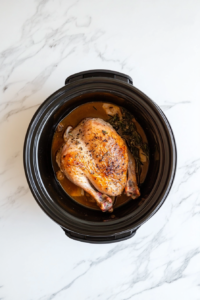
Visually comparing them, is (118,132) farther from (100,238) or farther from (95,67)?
(100,238)

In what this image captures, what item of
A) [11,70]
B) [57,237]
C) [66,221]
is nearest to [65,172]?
[66,221]

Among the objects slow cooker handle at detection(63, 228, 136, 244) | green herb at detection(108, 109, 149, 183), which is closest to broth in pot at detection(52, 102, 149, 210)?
green herb at detection(108, 109, 149, 183)

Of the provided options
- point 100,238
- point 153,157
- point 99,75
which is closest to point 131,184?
point 153,157

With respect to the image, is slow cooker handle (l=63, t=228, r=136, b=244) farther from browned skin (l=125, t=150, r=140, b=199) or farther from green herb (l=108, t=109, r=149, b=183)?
green herb (l=108, t=109, r=149, b=183)

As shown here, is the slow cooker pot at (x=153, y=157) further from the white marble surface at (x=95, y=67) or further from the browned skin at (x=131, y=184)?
the white marble surface at (x=95, y=67)

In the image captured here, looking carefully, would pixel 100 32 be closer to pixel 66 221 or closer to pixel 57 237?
pixel 66 221

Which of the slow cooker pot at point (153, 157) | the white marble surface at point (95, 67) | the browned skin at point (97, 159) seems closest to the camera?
the slow cooker pot at point (153, 157)

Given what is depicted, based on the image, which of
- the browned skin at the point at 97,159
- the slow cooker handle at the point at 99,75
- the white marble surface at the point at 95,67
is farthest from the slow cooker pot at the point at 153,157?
the white marble surface at the point at 95,67

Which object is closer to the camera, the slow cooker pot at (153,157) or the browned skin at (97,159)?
the slow cooker pot at (153,157)
